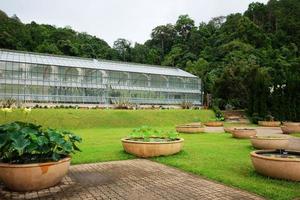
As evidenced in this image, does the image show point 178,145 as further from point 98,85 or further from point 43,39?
point 43,39

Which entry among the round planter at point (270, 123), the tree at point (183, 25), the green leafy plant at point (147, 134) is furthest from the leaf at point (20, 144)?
the tree at point (183, 25)

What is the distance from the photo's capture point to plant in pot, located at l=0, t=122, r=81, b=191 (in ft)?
20.6

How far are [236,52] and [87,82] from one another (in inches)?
Result: 1124

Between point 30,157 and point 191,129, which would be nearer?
point 30,157

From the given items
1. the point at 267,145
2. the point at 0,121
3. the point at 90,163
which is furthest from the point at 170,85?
the point at 90,163

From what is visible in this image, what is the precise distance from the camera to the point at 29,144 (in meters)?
6.41

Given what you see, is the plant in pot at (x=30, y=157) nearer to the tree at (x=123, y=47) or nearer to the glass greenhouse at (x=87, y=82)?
the glass greenhouse at (x=87, y=82)

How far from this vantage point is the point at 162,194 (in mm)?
6324

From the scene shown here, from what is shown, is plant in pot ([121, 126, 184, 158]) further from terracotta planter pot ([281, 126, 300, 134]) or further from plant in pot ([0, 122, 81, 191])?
terracotta planter pot ([281, 126, 300, 134])

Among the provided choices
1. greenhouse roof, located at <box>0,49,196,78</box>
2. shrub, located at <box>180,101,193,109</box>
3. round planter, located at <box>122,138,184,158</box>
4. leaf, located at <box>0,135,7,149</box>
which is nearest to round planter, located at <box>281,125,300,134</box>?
round planter, located at <box>122,138,184,158</box>

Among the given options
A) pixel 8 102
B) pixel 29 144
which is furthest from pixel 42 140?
pixel 8 102

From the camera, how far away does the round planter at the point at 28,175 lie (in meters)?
6.26

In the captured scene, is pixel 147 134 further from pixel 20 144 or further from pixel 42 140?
pixel 20 144

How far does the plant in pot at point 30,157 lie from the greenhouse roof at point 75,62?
29.4 m
